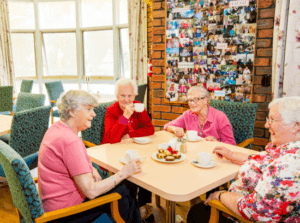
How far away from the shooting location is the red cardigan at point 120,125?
5.82 ft

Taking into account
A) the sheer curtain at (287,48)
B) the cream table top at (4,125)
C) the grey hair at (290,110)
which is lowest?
the cream table top at (4,125)

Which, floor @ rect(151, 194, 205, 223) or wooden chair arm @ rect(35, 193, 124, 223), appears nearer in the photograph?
wooden chair arm @ rect(35, 193, 124, 223)

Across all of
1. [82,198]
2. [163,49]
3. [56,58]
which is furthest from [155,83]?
[56,58]

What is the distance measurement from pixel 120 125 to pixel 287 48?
5.66 feet

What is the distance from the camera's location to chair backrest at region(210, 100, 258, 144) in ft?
7.18

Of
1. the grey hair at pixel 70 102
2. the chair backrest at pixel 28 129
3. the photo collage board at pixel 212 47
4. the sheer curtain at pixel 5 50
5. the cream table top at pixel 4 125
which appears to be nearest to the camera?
the grey hair at pixel 70 102

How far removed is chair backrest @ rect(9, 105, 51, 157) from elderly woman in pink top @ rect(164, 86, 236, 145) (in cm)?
114

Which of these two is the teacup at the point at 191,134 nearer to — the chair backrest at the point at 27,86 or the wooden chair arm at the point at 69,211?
the wooden chair arm at the point at 69,211

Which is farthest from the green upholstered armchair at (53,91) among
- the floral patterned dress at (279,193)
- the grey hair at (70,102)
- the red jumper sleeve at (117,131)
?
the floral patterned dress at (279,193)

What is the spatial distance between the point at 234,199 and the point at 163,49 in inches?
86.3

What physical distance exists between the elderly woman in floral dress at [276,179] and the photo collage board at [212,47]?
1.51 m

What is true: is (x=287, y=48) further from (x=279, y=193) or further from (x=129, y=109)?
(x=279, y=193)

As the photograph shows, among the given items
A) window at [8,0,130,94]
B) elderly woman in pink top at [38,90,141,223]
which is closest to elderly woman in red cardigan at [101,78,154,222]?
elderly woman in pink top at [38,90,141,223]

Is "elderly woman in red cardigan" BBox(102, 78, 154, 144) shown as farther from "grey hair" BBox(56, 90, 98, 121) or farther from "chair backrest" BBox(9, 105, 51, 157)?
"chair backrest" BBox(9, 105, 51, 157)
